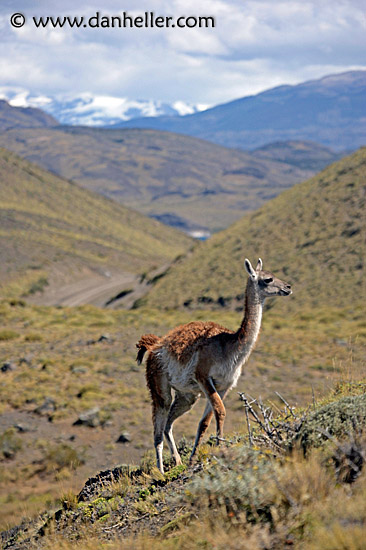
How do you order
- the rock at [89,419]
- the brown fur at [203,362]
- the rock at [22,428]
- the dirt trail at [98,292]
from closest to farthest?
1. the brown fur at [203,362]
2. the rock at [22,428]
3. the rock at [89,419]
4. the dirt trail at [98,292]

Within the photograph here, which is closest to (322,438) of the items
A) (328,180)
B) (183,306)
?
(183,306)

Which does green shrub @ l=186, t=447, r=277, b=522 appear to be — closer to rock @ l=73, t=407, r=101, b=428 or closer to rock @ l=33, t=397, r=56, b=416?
rock @ l=73, t=407, r=101, b=428

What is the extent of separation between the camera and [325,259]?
4622 cm

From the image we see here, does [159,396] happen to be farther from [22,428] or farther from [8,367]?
[8,367]

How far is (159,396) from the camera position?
873 centimetres

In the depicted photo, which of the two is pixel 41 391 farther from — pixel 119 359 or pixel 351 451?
pixel 351 451

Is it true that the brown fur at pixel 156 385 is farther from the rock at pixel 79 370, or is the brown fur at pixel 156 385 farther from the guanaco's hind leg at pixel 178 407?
the rock at pixel 79 370

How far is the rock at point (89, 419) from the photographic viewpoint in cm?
1834

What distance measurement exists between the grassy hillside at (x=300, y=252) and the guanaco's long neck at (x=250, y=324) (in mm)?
Result: 31031

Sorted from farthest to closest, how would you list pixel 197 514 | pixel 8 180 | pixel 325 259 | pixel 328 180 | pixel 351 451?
pixel 8 180 < pixel 328 180 < pixel 325 259 < pixel 197 514 < pixel 351 451

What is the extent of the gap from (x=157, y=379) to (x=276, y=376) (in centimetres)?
1411

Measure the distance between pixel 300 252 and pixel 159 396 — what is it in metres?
42.0

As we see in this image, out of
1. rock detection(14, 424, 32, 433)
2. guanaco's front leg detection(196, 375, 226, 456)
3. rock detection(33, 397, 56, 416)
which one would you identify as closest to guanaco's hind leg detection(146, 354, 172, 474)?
guanaco's front leg detection(196, 375, 226, 456)

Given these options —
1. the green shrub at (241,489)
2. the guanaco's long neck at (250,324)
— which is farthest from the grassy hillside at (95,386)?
the green shrub at (241,489)
